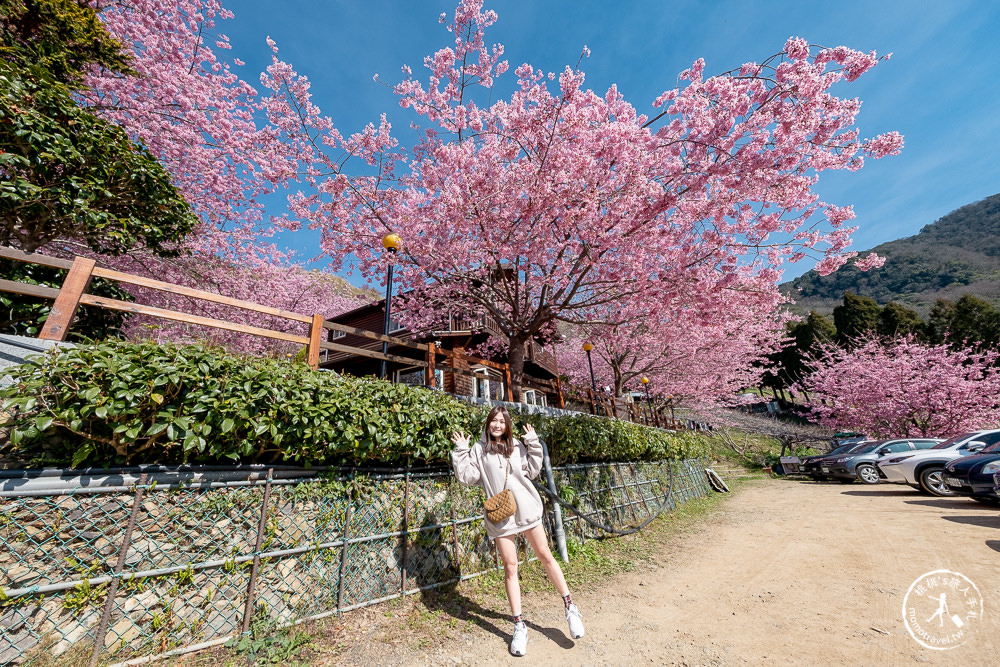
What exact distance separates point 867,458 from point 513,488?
16.4 metres

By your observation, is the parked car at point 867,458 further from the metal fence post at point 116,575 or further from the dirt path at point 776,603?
the metal fence post at point 116,575

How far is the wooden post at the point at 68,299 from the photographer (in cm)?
393

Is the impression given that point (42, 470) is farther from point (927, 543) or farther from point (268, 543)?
point (927, 543)

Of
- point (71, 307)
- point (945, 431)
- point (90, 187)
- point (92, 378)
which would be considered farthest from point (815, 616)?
point (945, 431)

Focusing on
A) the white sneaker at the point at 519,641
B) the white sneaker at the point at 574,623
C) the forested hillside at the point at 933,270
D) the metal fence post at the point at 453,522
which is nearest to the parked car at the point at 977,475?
the white sneaker at the point at 574,623

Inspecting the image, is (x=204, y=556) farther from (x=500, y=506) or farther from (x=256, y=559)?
(x=500, y=506)

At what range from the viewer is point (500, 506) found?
11.2ft

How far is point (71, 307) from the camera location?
4059 mm

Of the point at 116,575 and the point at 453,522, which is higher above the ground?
the point at 116,575

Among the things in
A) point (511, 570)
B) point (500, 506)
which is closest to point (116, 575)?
point (500, 506)

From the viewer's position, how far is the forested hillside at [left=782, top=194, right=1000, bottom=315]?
71.9m

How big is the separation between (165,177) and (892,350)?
32177 mm

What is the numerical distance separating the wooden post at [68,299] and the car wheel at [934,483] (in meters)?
16.9

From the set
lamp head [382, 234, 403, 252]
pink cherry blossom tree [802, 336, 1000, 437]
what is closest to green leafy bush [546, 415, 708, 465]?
lamp head [382, 234, 403, 252]
